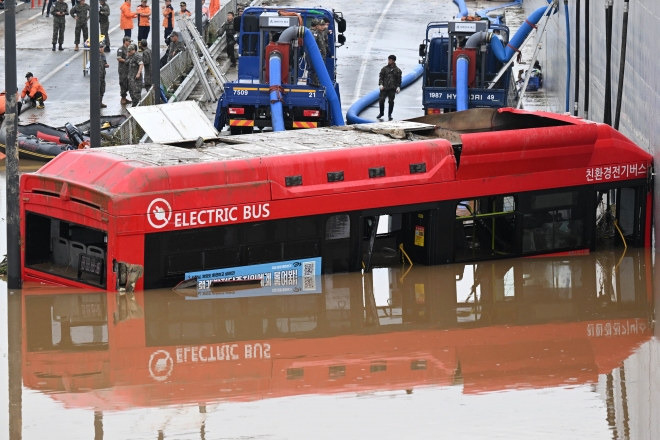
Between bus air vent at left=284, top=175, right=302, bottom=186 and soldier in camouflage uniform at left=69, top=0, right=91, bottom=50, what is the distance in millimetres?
23438

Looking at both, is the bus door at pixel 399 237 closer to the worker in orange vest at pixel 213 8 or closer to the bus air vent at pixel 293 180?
the bus air vent at pixel 293 180

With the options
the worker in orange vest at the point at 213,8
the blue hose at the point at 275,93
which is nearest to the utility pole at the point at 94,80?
the blue hose at the point at 275,93

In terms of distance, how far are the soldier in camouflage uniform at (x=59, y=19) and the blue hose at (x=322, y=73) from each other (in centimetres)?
1453

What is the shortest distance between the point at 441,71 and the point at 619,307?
14175mm

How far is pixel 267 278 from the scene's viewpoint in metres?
18.0

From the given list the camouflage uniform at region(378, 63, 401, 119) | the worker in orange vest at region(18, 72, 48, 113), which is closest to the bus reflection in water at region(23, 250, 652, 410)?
the camouflage uniform at region(378, 63, 401, 119)

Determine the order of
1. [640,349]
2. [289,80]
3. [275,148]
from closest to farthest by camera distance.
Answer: [640,349], [275,148], [289,80]

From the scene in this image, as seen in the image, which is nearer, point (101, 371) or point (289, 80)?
point (101, 371)

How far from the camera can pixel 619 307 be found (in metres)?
17.9

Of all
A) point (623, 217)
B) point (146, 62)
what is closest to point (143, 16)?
point (146, 62)

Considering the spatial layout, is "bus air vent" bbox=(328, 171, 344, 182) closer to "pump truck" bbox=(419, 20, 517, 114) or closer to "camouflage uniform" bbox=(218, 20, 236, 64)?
"pump truck" bbox=(419, 20, 517, 114)

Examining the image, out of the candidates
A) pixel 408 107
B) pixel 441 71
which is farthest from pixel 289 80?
pixel 408 107

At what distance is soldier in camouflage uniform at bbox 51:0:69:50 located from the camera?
39375 mm

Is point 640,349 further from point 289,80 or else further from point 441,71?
point 441,71
